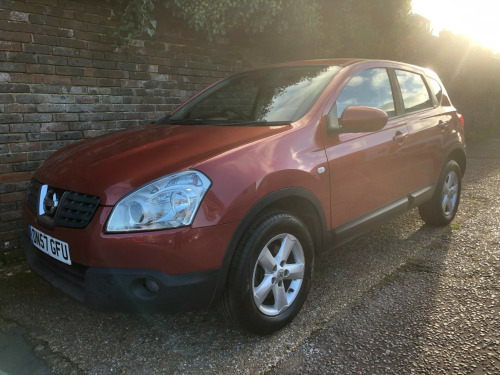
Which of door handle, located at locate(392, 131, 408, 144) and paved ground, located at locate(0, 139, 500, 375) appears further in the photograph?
door handle, located at locate(392, 131, 408, 144)

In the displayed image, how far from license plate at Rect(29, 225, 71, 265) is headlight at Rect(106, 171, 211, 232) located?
0.36 meters

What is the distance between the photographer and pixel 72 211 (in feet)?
7.06

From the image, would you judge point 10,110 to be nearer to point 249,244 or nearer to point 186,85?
point 186,85

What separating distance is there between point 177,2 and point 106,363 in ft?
11.5

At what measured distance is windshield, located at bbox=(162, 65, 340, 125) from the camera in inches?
109

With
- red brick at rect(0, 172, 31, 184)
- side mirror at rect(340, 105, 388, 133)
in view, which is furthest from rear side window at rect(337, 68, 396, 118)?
red brick at rect(0, 172, 31, 184)

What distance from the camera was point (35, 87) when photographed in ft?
12.0

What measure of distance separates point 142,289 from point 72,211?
0.58m

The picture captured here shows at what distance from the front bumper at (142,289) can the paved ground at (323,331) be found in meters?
0.41

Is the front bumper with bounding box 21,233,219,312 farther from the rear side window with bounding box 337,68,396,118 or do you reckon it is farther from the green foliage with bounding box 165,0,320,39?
the green foliage with bounding box 165,0,320,39

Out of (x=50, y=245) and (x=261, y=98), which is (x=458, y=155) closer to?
(x=261, y=98)

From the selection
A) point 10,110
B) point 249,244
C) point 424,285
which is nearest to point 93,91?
point 10,110

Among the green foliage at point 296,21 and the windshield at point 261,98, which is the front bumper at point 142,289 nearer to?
the windshield at point 261,98

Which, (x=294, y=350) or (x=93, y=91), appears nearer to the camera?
(x=294, y=350)
